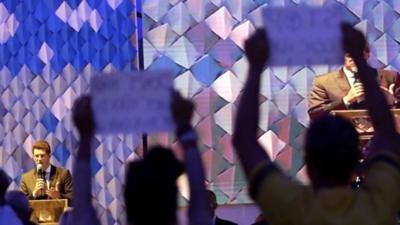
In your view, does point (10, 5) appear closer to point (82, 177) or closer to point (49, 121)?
point (49, 121)

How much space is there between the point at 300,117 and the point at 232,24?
31.8 inches

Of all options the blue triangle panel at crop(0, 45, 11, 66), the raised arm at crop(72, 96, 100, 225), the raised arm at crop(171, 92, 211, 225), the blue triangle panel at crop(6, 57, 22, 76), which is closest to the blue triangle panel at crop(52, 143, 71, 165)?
the blue triangle panel at crop(6, 57, 22, 76)

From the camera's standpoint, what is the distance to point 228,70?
6742 mm

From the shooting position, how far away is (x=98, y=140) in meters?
6.87

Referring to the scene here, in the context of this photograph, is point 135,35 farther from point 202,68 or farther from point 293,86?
point 293,86

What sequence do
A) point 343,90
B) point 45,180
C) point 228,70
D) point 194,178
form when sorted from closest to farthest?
point 194,178
point 45,180
point 343,90
point 228,70

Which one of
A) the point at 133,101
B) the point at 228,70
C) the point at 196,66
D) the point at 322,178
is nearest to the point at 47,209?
the point at 196,66

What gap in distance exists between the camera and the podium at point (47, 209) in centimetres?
579

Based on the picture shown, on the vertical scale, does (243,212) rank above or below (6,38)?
below

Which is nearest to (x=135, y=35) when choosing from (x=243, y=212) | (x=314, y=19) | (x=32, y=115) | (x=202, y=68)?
(x=202, y=68)

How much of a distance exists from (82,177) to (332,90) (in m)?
4.48

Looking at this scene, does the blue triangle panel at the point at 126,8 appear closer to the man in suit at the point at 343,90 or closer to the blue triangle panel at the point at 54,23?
the blue triangle panel at the point at 54,23

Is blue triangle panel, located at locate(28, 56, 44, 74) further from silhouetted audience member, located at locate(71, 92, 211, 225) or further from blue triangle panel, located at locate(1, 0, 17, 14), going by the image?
silhouetted audience member, located at locate(71, 92, 211, 225)

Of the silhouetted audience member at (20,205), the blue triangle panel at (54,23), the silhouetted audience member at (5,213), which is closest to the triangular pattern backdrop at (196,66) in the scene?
the blue triangle panel at (54,23)
